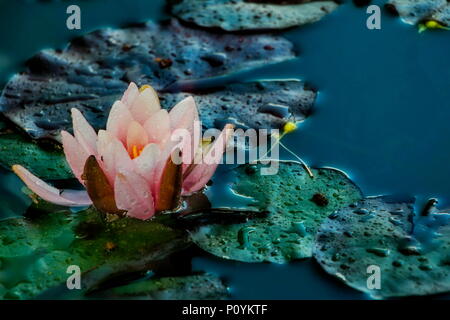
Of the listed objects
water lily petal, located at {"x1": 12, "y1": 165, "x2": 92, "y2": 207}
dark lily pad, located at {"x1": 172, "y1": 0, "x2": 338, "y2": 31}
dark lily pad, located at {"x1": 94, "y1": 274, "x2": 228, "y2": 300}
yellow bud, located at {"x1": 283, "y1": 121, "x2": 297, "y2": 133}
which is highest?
dark lily pad, located at {"x1": 172, "y1": 0, "x2": 338, "y2": 31}

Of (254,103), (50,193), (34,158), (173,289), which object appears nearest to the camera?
(173,289)

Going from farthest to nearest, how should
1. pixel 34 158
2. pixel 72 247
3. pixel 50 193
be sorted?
pixel 34 158 < pixel 50 193 < pixel 72 247

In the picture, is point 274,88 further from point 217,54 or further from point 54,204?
point 54,204

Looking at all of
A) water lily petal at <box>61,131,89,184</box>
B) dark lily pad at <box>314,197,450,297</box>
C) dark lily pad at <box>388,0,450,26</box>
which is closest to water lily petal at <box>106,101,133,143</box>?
water lily petal at <box>61,131,89,184</box>

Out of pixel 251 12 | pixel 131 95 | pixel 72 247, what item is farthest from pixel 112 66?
pixel 72 247

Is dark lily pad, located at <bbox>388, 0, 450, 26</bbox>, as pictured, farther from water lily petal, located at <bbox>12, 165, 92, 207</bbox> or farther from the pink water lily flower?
water lily petal, located at <bbox>12, 165, 92, 207</bbox>

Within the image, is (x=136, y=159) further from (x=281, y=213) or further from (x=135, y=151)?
(x=281, y=213)

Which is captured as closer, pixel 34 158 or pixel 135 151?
pixel 135 151
